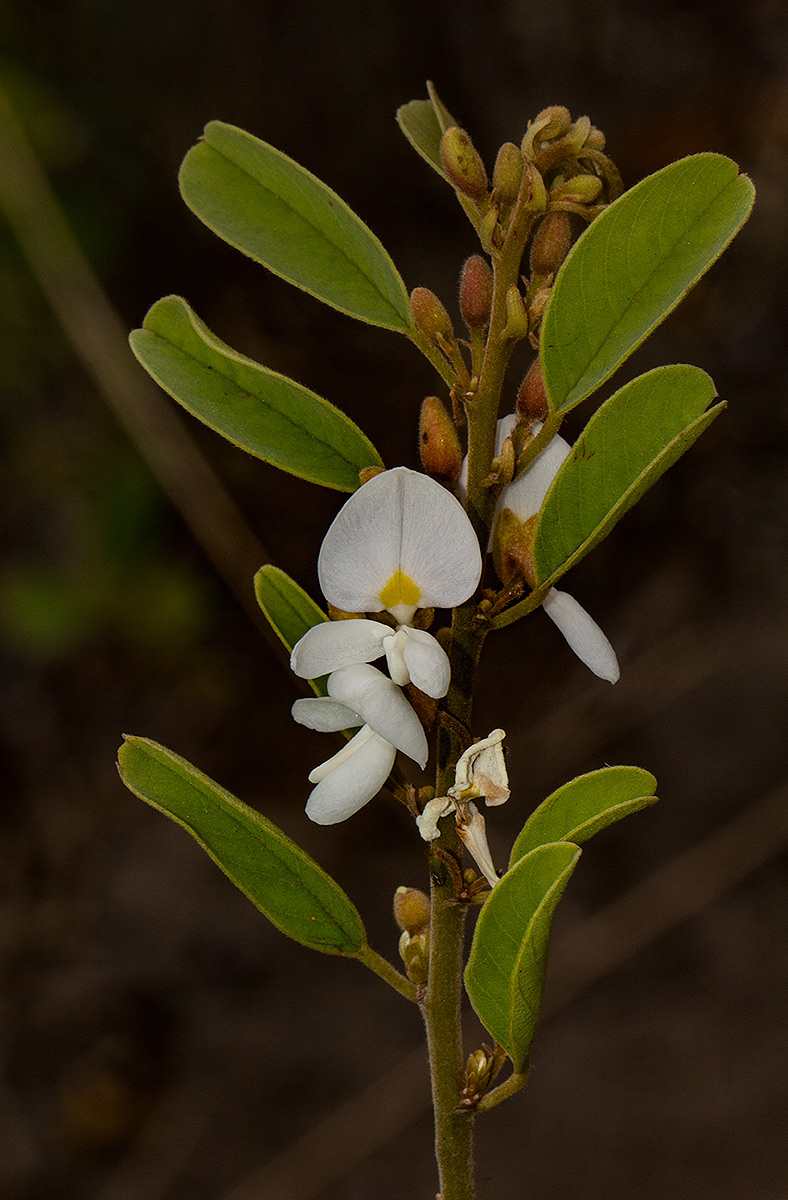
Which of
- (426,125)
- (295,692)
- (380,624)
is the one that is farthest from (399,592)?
(295,692)

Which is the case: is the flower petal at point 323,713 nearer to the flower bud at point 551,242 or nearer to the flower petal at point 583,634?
the flower petal at point 583,634

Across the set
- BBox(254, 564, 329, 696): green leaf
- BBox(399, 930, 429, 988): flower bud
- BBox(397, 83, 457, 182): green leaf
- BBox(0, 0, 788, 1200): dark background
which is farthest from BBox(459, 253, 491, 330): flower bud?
BBox(0, 0, 788, 1200): dark background

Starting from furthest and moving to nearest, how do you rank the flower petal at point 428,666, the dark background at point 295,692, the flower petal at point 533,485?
the dark background at point 295,692
the flower petal at point 533,485
the flower petal at point 428,666

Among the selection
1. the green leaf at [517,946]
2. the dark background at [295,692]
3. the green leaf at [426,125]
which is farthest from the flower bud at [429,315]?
the dark background at [295,692]

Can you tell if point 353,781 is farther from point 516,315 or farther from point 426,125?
point 426,125

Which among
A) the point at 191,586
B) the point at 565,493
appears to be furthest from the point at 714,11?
the point at 565,493
